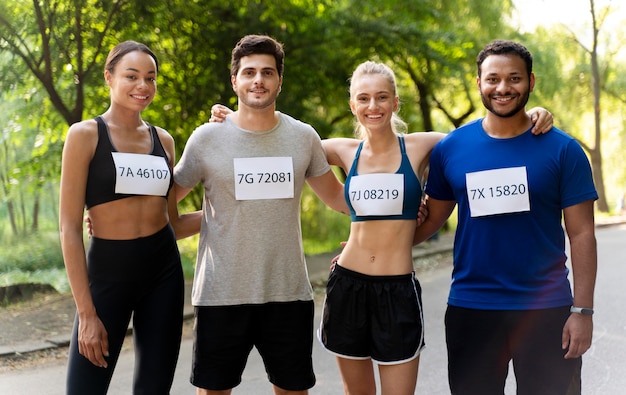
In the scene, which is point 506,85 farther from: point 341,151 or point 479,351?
point 479,351

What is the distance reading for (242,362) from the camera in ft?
10.8

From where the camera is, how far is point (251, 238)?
3180 mm

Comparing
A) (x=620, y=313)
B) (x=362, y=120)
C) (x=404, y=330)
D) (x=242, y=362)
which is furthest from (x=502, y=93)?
(x=620, y=313)

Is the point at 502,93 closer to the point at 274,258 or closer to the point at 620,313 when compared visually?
the point at 274,258

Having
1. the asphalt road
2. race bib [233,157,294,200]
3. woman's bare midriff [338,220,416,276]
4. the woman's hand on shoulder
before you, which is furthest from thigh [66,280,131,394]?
the asphalt road

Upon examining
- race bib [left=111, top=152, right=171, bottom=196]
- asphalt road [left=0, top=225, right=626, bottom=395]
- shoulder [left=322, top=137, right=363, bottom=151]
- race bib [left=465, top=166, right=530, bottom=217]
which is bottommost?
asphalt road [left=0, top=225, right=626, bottom=395]

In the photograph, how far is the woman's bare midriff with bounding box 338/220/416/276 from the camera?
10.8 ft

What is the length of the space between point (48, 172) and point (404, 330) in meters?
7.18

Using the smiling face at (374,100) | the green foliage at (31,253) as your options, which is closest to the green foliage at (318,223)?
the green foliage at (31,253)

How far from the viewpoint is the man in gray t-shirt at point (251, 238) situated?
3.19 metres

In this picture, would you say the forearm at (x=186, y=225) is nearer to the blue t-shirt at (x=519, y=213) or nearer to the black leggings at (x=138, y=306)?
the black leggings at (x=138, y=306)

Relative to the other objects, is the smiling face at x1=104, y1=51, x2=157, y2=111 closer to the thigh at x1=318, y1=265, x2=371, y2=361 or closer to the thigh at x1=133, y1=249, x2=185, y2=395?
the thigh at x1=133, y1=249, x2=185, y2=395

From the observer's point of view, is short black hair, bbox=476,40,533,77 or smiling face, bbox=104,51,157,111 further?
smiling face, bbox=104,51,157,111

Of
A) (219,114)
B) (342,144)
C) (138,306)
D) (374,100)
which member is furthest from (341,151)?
(138,306)
